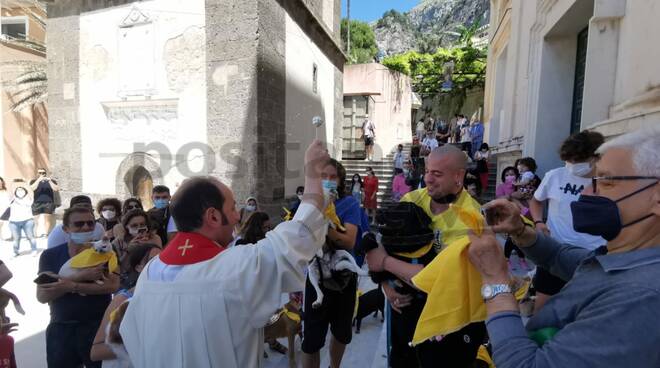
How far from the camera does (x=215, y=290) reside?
131cm

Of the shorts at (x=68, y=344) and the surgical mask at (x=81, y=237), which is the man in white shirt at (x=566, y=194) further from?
the surgical mask at (x=81, y=237)

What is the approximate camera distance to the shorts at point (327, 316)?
3.04m

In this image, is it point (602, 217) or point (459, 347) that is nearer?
point (602, 217)

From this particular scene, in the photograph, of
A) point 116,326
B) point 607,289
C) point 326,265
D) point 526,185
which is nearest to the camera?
point 607,289

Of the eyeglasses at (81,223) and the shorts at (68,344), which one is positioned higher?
the eyeglasses at (81,223)

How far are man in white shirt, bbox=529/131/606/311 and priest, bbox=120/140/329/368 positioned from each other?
97.0 inches

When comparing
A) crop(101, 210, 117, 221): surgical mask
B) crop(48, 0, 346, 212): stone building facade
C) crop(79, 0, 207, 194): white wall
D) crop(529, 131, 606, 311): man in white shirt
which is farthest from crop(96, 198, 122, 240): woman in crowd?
crop(529, 131, 606, 311): man in white shirt

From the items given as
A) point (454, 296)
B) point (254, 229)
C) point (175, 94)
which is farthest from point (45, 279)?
point (175, 94)

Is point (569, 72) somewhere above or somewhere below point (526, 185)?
above

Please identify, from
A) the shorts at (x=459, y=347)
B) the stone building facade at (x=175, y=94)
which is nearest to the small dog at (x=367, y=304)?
the shorts at (x=459, y=347)

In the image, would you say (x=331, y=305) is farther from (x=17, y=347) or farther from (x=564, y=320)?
(x=17, y=347)

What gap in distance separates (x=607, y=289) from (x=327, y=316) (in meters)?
2.42

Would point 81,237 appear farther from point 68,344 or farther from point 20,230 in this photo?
point 20,230

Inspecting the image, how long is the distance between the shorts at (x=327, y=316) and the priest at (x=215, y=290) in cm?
166
